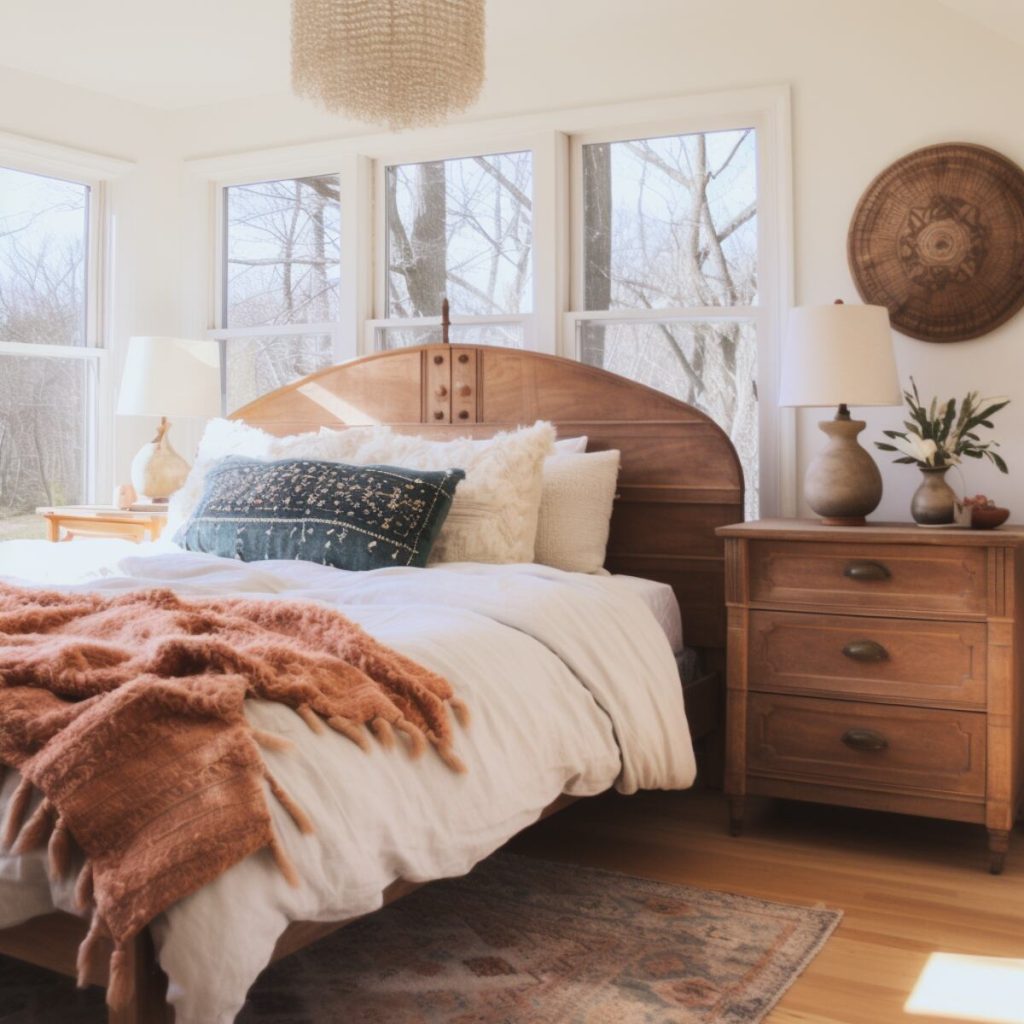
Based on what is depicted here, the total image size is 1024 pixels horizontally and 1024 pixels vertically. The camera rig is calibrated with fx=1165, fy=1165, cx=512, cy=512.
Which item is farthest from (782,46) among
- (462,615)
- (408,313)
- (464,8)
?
(462,615)

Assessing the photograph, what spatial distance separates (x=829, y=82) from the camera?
11.3ft

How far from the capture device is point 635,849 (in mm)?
2879

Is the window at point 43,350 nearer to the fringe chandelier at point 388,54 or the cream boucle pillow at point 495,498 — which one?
the cream boucle pillow at point 495,498

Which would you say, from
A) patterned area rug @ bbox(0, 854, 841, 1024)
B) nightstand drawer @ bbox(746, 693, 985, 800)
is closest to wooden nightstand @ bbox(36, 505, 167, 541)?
patterned area rug @ bbox(0, 854, 841, 1024)

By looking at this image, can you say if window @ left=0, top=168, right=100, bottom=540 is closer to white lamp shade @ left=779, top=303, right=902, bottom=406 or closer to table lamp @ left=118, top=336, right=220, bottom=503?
table lamp @ left=118, top=336, right=220, bottom=503

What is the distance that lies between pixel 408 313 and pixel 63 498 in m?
1.48

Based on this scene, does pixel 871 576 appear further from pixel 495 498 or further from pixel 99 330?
pixel 99 330

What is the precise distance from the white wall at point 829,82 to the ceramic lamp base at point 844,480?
12.1 inches

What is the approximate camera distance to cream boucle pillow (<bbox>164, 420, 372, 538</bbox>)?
343cm

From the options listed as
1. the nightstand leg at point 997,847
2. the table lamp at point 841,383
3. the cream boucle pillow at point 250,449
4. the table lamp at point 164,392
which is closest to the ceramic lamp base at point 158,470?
the table lamp at point 164,392

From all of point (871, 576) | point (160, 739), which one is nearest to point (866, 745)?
point (871, 576)

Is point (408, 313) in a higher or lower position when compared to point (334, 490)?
higher

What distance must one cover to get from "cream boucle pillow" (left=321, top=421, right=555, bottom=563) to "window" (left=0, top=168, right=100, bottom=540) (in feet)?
5.80

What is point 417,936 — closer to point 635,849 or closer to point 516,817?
point 516,817
